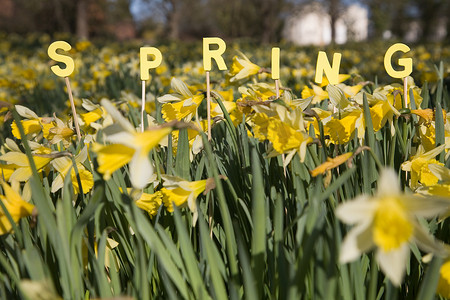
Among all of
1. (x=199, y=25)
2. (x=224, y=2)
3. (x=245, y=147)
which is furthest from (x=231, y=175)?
(x=199, y=25)

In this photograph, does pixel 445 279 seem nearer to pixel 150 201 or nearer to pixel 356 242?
pixel 356 242

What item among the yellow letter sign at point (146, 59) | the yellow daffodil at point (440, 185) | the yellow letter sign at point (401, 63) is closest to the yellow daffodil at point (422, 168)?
the yellow daffodil at point (440, 185)

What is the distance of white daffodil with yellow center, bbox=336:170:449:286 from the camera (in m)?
0.55

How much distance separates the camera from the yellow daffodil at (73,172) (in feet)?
3.35

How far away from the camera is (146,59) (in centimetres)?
118

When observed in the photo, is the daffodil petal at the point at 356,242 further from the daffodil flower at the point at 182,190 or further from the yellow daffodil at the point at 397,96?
the yellow daffodil at the point at 397,96

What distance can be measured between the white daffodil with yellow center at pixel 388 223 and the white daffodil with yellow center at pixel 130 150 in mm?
317

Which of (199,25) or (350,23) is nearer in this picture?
(350,23)

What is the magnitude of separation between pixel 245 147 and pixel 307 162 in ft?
0.64

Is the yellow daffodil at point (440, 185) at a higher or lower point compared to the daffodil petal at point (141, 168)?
lower

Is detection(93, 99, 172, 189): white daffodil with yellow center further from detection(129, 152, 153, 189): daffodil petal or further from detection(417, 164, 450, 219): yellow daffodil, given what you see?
detection(417, 164, 450, 219): yellow daffodil

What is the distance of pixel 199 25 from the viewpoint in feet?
133

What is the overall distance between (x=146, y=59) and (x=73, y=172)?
372 millimetres

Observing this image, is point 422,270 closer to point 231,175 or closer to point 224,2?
point 231,175
